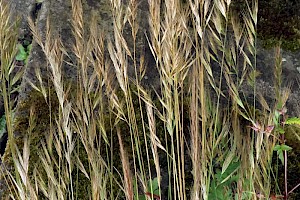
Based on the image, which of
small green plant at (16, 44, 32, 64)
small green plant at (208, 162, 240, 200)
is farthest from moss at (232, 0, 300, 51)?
small green plant at (16, 44, 32, 64)

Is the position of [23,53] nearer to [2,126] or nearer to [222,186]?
[2,126]

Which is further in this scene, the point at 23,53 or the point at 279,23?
the point at 23,53

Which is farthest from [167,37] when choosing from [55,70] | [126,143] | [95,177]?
[126,143]

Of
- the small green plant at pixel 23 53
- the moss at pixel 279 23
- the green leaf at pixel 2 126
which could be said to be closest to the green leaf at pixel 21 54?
the small green plant at pixel 23 53

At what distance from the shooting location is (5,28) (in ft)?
5.20

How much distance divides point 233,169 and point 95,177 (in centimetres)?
54

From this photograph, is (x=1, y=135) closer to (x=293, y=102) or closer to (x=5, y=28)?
(x=5, y=28)

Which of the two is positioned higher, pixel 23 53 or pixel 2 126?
pixel 23 53

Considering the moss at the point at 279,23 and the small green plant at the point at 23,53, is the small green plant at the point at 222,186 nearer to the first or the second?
the moss at the point at 279,23

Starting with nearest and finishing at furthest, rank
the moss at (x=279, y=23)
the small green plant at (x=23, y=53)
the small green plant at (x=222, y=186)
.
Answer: the small green plant at (x=222, y=186), the moss at (x=279, y=23), the small green plant at (x=23, y=53)

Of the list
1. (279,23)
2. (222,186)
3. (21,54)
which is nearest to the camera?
(222,186)

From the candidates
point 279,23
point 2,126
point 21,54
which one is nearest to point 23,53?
point 21,54

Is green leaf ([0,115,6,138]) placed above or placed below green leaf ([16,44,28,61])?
below

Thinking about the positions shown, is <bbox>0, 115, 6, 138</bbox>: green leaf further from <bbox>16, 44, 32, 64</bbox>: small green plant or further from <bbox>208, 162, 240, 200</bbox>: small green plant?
<bbox>208, 162, 240, 200</bbox>: small green plant
